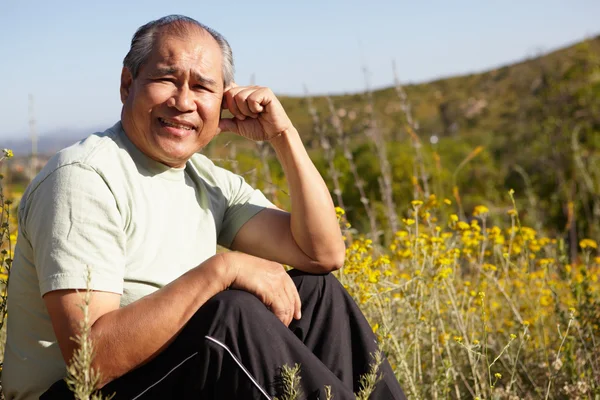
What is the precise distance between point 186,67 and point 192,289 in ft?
2.54

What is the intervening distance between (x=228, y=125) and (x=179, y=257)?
67cm

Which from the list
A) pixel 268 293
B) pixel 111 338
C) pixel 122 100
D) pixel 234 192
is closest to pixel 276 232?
pixel 234 192

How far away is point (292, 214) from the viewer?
100.0 inches

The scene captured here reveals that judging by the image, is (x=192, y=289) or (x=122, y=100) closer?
(x=192, y=289)

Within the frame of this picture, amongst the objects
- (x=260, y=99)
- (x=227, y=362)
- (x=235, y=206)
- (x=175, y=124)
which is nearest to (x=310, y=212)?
(x=235, y=206)

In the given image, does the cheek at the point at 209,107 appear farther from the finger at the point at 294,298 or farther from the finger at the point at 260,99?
the finger at the point at 294,298

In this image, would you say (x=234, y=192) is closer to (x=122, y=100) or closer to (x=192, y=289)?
(x=122, y=100)

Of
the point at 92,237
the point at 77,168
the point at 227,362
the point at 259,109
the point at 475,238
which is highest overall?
the point at 259,109

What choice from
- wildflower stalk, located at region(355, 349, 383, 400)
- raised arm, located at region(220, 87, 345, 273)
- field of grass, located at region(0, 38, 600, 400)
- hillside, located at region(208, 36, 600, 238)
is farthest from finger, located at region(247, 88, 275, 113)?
hillside, located at region(208, 36, 600, 238)

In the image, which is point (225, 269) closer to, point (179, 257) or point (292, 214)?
point (179, 257)

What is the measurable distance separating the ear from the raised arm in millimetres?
351

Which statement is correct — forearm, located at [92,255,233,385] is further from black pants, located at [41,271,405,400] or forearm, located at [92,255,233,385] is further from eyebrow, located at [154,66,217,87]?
eyebrow, located at [154,66,217,87]

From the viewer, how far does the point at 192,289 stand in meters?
1.90

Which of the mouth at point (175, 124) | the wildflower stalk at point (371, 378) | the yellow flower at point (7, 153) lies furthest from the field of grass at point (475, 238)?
the mouth at point (175, 124)
